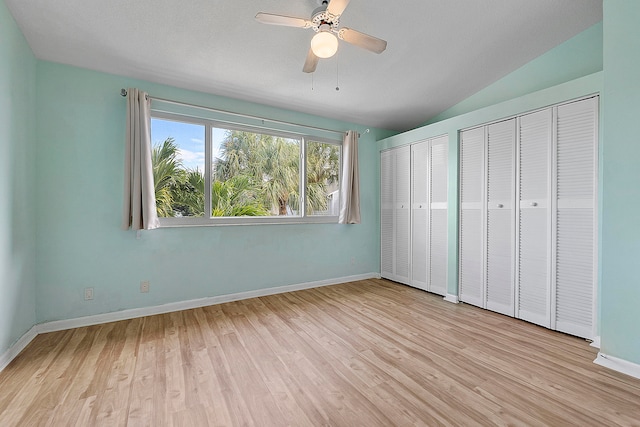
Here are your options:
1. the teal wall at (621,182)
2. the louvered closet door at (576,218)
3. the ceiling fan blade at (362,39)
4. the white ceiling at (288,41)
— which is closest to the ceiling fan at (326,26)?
the ceiling fan blade at (362,39)

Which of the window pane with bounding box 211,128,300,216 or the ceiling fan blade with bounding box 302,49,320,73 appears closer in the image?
the ceiling fan blade with bounding box 302,49,320,73

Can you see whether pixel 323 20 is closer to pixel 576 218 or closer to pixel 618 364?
pixel 576 218

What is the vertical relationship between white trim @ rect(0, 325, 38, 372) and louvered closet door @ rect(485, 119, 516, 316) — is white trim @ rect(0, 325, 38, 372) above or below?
below

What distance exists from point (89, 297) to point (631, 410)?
414 centimetres

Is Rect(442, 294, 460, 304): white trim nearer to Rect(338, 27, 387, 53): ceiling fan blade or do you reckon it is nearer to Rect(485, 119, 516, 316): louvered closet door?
Rect(485, 119, 516, 316): louvered closet door

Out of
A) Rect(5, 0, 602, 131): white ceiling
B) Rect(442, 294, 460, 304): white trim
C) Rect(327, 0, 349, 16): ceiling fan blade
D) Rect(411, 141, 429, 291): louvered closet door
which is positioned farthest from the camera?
Rect(411, 141, 429, 291): louvered closet door

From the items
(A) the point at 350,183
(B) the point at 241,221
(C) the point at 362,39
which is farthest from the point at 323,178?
(C) the point at 362,39

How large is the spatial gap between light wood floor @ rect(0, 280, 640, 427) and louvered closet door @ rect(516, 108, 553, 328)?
0.27m

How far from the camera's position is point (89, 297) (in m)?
2.66

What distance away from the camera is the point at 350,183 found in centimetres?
407

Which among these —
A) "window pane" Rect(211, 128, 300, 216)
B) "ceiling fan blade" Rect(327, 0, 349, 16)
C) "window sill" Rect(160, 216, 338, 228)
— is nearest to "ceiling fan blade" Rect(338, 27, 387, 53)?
"ceiling fan blade" Rect(327, 0, 349, 16)

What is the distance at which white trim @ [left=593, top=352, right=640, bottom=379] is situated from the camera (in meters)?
1.85

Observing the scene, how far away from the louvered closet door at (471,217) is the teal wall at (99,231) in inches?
105

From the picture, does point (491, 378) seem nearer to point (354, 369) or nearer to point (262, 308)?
point (354, 369)
